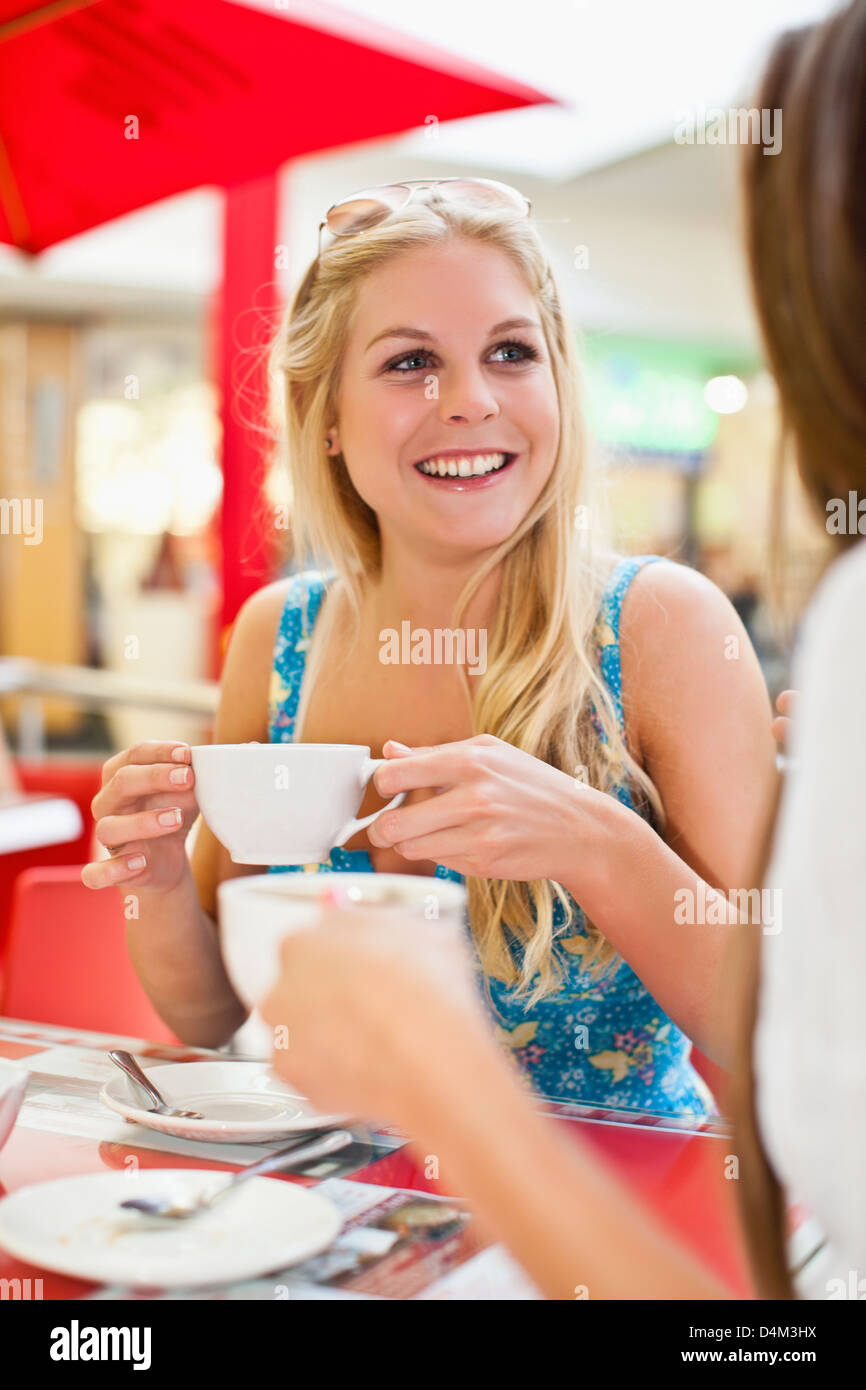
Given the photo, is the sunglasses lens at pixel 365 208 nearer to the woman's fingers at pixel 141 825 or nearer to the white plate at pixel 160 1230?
the woman's fingers at pixel 141 825

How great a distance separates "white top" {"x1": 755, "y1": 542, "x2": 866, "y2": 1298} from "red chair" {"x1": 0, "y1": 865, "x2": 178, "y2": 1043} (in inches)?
49.5

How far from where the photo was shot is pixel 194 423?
10375 millimetres

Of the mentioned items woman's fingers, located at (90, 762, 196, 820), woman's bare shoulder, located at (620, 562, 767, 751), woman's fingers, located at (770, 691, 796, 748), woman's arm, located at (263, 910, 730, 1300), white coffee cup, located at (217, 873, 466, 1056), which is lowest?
woman's arm, located at (263, 910, 730, 1300)

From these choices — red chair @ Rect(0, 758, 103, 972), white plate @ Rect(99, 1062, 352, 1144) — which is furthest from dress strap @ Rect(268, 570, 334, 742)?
red chair @ Rect(0, 758, 103, 972)

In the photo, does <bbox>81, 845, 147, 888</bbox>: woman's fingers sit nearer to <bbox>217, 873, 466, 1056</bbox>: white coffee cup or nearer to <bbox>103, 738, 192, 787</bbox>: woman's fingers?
<bbox>103, 738, 192, 787</bbox>: woman's fingers

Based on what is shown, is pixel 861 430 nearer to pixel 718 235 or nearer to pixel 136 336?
pixel 718 235

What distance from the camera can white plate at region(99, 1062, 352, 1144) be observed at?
94cm

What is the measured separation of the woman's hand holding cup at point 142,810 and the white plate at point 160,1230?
0.37m

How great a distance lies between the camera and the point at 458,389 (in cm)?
151

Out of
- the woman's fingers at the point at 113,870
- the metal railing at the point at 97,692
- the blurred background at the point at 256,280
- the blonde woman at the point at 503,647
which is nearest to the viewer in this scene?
the woman's fingers at the point at 113,870

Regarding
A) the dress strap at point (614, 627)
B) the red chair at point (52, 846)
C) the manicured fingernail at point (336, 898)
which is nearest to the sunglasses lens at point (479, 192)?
the dress strap at point (614, 627)

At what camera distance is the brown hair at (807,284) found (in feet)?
1.95

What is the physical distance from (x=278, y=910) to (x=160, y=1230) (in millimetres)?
220

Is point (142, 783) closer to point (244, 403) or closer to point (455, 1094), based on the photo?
point (455, 1094)
